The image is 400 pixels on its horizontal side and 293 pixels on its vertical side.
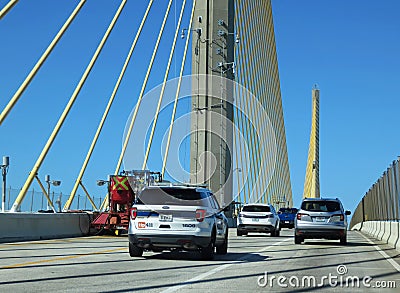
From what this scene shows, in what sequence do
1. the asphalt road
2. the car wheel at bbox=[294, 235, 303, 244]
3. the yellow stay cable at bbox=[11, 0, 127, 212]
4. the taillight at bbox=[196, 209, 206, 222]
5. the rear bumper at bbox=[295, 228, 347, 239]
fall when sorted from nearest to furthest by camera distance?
the asphalt road → the taillight at bbox=[196, 209, 206, 222] → the yellow stay cable at bbox=[11, 0, 127, 212] → the rear bumper at bbox=[295, 228, 347, 239] → the car wheel at bbox=[294, 235, 303, 244]

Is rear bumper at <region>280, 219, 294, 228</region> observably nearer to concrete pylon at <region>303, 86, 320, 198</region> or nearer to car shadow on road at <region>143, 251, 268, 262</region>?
concrete pylon at <region>303, 86, 320, 198</region>

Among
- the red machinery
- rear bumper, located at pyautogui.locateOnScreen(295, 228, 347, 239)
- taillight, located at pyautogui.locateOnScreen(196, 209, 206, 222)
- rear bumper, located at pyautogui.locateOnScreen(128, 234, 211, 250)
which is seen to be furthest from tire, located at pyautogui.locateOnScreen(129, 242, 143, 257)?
the red machinery

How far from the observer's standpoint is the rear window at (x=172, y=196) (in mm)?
16734

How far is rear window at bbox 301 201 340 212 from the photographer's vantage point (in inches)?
1011

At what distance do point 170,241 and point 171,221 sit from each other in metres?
0.43

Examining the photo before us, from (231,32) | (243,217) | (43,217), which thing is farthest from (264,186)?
(43,217)

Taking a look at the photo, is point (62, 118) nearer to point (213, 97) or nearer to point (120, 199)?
point (120, 199)

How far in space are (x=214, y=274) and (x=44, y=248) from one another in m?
8.22

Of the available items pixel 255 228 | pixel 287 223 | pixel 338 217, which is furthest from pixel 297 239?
pixel 287 223

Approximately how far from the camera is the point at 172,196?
55.3 ft

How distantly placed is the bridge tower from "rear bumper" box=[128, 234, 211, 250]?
29186mm

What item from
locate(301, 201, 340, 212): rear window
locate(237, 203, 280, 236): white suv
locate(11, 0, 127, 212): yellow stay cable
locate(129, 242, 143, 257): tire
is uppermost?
locate(11, 0, 127, 212): yellow stay cable

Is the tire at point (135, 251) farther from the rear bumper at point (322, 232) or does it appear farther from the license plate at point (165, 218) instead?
the rear bumper at point (322, 232)

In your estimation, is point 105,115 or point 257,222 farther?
point 257,222
